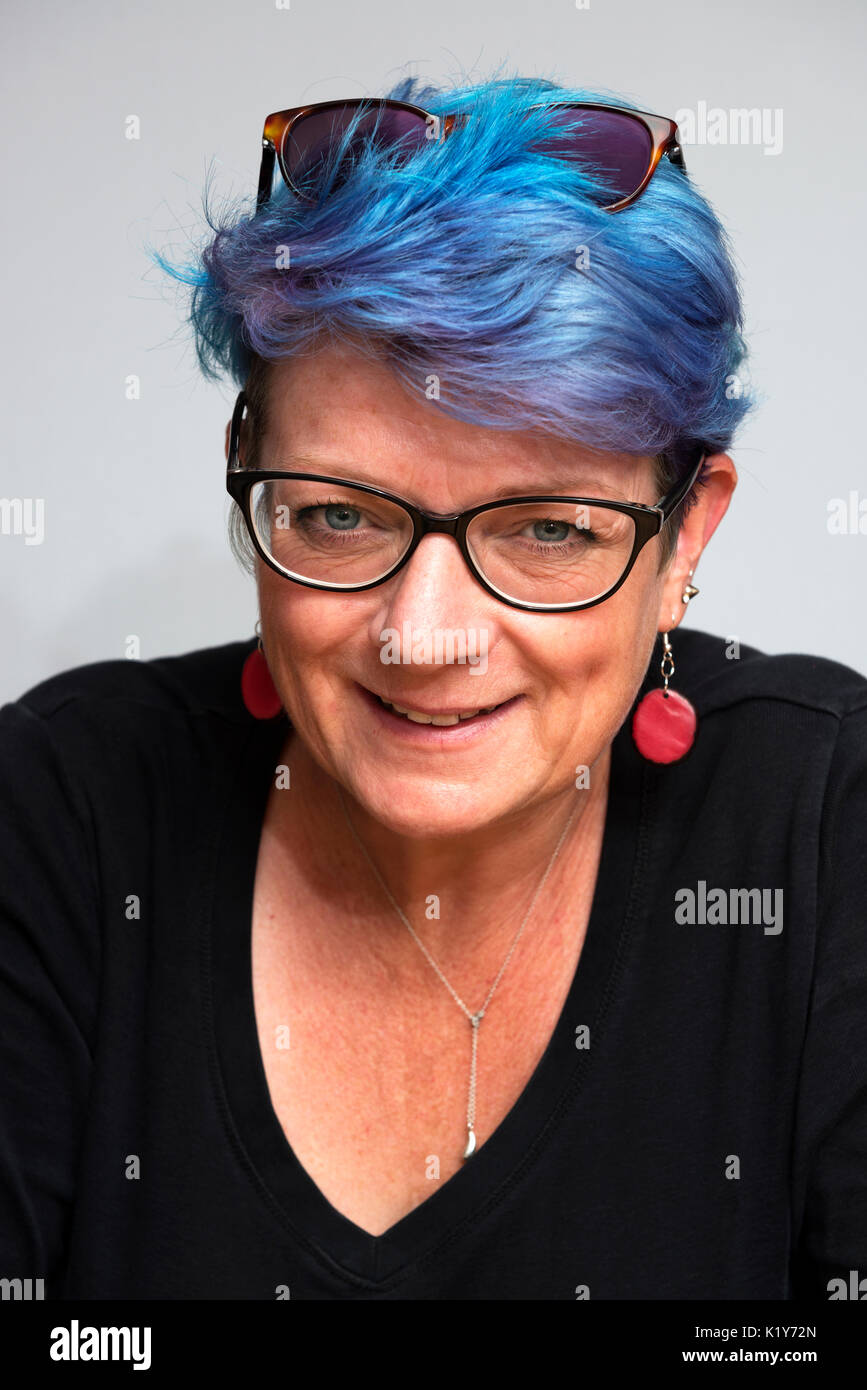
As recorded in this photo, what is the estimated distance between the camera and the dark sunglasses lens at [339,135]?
1336 millimetres

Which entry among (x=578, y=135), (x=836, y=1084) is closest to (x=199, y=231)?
(x=578, y=135)

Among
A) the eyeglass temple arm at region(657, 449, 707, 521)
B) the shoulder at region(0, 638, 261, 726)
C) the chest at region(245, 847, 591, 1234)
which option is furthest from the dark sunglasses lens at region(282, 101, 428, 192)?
the chest at region(245, 847, 591, 1234)

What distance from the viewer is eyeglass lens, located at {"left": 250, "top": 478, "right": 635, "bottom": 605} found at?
133cm

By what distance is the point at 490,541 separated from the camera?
4.39ft

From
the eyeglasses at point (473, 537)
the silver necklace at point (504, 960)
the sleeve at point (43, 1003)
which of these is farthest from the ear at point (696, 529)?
the sleeve at point (43, 1003)

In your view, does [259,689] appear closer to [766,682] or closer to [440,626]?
[440,626]

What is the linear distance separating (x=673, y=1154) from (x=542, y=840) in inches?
13.4

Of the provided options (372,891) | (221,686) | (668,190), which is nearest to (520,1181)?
(372,891)

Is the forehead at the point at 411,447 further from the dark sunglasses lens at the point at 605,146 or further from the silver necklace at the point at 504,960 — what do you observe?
the silver necklace at the point at 504,960

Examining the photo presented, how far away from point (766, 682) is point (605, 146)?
1.99 ft

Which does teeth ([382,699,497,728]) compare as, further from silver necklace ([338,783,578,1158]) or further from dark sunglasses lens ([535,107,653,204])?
dark sunglasses lens ([535,107,653,204])

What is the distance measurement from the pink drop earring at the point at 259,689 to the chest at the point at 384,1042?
188 millimetres
